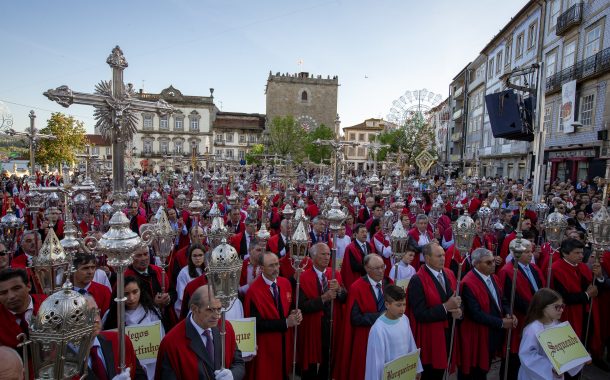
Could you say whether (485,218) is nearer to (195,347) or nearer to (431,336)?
(431,336)

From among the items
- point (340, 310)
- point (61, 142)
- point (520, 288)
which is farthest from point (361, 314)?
point (61, 142)

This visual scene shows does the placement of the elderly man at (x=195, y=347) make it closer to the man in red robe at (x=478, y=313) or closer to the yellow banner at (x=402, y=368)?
the yellow banner at (x=402, y=368)

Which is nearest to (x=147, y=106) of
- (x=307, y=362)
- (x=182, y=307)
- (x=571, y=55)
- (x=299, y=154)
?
(x=182, y=307)

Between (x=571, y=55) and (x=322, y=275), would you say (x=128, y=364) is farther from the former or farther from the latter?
(x=571, y=55)

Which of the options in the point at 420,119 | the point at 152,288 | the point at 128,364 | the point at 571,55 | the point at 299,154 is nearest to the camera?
the point at 128,364

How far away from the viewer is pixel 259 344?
4617 millimetres

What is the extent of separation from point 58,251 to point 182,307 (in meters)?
1.96

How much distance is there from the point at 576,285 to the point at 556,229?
86 cm

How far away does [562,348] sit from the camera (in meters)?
3.85

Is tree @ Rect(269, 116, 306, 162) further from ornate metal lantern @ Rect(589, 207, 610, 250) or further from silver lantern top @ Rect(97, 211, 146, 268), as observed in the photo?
silver lantern top @ Rect(97, 211, 146, 268)

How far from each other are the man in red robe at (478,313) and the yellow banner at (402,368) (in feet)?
4.26

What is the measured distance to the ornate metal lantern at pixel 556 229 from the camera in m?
5.91

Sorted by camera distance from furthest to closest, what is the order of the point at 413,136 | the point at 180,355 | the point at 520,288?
the point at 413,136, the point at 520,288, the point at 180,355

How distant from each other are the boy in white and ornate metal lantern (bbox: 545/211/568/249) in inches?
135
